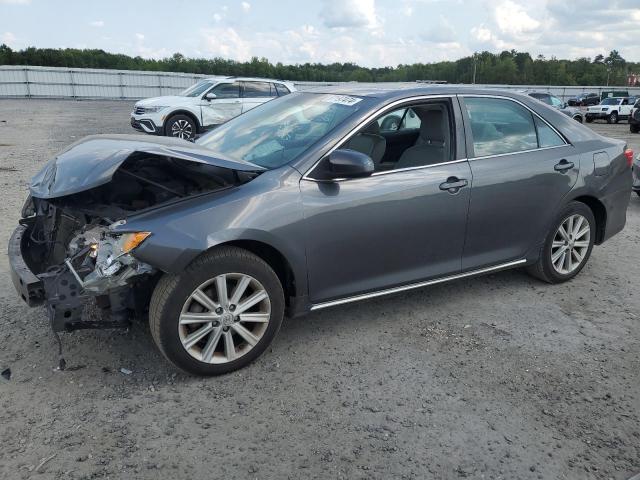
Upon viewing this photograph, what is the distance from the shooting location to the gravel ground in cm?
264

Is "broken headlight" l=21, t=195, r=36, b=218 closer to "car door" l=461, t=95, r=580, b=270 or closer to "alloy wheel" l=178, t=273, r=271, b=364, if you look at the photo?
"alloy wheel" l=178, t=273, r=271, b=364

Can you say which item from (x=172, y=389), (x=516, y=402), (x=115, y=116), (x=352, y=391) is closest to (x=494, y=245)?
(x=516, y=402)

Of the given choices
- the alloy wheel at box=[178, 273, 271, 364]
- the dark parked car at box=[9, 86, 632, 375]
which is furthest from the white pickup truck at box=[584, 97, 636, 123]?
the alloy wheel at box=[178, 273, 271, 364]

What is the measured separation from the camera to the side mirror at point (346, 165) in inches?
133

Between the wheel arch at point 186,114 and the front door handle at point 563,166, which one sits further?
the wheel arch at point 186,114

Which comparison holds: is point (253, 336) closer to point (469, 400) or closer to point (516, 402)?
point (469, 400)

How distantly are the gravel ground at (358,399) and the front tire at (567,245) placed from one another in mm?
352

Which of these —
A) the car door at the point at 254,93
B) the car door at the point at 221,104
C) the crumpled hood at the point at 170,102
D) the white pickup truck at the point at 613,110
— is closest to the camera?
Answer: the crumpled hood at the point at 170,102

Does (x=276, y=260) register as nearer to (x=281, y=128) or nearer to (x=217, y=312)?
(x=217, y=312)

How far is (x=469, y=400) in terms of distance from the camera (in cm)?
316

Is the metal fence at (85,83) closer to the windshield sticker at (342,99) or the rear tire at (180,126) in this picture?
the rear tire at (180,126)

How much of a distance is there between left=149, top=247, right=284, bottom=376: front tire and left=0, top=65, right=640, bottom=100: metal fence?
2909 cm

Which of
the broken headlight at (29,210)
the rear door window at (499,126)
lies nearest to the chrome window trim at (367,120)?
the rear door window at (499,126)

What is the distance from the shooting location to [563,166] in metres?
4.54
